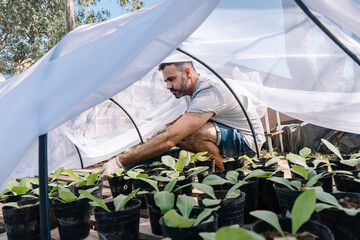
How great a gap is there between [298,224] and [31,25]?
35.9ft

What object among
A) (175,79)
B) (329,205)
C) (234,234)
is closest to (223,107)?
(175,79)

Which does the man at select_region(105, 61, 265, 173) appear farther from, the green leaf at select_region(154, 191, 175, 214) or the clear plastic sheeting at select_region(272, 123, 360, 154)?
the clear plastic sheeting at select_region(272, 123, 360, 154)

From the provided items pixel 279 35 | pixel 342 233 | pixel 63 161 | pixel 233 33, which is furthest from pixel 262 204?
pixel 63 161

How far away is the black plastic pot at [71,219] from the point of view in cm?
97

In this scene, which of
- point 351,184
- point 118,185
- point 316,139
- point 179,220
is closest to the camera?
point 179,220

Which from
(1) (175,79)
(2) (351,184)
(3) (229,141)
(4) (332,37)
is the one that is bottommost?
(3) (229,141)

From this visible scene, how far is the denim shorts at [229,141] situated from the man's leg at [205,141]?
0.13 ft

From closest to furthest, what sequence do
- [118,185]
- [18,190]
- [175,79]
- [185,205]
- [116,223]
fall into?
[185,205] < [116,223] < [18,190] < [118,185] < [175,79]

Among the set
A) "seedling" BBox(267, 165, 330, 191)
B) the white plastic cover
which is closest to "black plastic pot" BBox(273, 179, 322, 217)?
"seedling" BBox(267, 165, 330, 191)

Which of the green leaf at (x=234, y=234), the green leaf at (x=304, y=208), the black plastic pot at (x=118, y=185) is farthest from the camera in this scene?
the black plastic pot at (x=118, y=185)

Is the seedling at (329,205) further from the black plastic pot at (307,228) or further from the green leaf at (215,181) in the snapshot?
the green leaf at (215,181)

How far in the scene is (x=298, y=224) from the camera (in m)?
0.51

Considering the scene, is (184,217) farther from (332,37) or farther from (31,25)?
(31,25)

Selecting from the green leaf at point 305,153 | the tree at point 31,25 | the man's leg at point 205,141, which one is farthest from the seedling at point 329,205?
the tree at point 31,25
